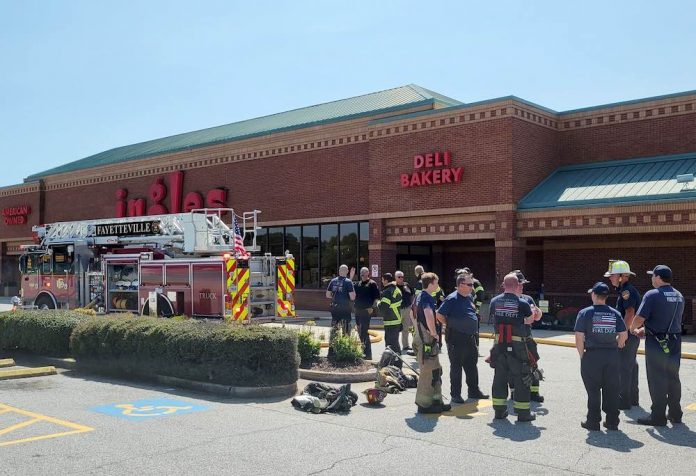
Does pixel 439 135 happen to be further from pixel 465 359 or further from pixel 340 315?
Answer: pixel 465 359

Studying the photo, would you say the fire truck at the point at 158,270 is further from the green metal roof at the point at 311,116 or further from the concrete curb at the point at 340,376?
the green metal roof at the point at 311,116

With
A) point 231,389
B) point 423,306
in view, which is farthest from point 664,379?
point 231,389

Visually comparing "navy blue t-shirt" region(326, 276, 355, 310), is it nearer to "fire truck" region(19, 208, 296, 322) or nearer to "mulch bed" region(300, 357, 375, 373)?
"mulch bed" region(300, 357, 375, 373)

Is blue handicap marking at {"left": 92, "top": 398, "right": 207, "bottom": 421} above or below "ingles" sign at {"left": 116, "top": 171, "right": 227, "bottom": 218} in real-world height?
below

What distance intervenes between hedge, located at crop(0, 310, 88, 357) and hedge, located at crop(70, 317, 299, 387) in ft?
2.79

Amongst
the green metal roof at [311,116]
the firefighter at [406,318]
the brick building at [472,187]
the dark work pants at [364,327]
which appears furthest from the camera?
the green metal roof at [311,116]

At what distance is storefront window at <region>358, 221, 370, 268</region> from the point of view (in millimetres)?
26250

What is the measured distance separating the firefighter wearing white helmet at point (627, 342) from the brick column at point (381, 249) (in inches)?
616

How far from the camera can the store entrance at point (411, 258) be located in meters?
26.6

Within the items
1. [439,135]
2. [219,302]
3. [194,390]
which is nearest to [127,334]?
[194,390]

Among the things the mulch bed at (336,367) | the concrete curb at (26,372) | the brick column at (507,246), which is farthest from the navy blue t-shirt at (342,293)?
the brick column at (507,246)

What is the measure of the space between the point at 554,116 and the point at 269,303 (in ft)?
40.4

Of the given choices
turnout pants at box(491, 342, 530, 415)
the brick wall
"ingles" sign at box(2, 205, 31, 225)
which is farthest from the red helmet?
"ingles" sign at box(2, 205, 31, 225)

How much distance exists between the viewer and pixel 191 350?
10625mm
